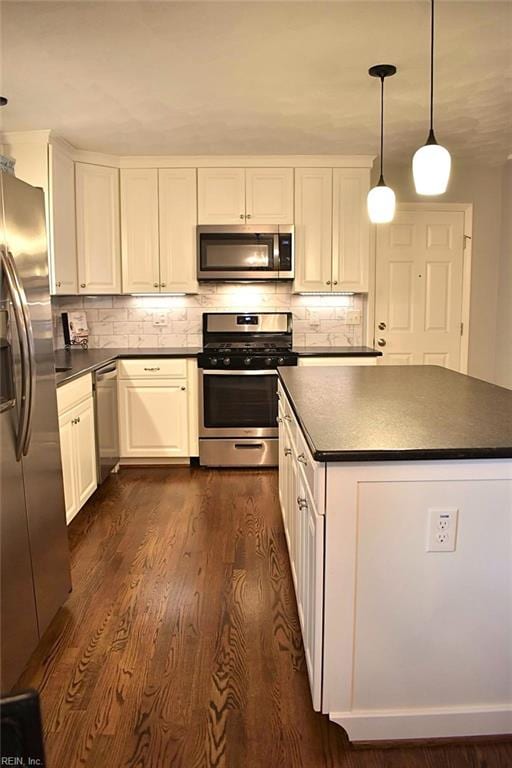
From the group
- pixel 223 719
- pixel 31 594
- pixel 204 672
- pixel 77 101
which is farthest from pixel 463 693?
pixel 77 101

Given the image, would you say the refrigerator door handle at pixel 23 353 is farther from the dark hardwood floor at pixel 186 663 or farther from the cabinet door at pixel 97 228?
the cabinet door at pixel 97 228

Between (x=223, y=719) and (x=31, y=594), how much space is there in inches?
31.1

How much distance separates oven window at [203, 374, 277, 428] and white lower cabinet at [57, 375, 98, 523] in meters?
1.03

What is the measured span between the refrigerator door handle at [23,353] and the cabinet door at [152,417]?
245cm

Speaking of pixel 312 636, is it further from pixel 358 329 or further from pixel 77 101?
pixel 358 329

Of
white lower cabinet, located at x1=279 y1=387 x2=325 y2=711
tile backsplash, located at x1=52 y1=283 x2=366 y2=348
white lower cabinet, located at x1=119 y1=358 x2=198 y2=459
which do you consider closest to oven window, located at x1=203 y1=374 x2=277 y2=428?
white lower cabinet, located at x1=119 y1=358 x2=198 y2=459

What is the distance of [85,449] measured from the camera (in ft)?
11.3

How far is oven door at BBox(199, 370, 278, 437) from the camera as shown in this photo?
4.36 meters

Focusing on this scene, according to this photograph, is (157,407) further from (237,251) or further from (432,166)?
(432,166)

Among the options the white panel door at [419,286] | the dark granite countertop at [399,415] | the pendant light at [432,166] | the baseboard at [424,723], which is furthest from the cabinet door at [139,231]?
the baseboard at [424,723]

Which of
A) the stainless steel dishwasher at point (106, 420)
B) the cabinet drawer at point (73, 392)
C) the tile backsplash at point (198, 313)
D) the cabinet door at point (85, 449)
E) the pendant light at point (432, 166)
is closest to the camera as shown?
the pendant light at point (432, 166)

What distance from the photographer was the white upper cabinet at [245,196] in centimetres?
445

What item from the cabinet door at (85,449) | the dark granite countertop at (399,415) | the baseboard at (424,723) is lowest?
the baseboard at (424,723)

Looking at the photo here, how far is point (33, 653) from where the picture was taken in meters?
2.05
